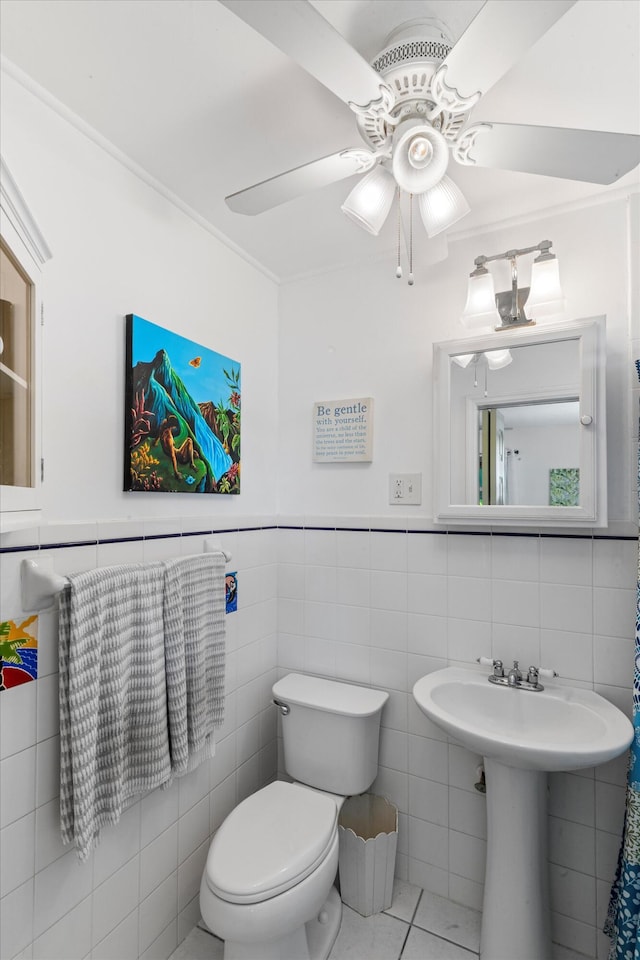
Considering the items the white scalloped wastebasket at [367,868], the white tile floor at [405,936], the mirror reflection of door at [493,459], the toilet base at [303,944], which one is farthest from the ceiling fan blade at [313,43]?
the white tile floor at [405,936]

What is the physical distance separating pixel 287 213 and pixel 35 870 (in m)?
2.00

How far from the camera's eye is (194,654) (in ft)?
4.82

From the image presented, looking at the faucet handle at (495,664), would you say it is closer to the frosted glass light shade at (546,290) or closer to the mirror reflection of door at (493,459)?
the mirror reflection of door at (493,459)

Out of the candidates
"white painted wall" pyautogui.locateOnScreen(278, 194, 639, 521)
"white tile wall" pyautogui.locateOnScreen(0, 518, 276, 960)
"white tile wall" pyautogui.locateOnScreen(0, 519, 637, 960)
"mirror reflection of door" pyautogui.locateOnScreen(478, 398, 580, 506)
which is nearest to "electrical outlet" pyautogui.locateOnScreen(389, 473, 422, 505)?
"white painted wall" pyautogui.locateOnScreen(278, 194, 639, 521)

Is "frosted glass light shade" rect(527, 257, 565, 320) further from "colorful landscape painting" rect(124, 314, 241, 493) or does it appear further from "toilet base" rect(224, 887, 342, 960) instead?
"toilet base" rect(224, 887, 342, 960)

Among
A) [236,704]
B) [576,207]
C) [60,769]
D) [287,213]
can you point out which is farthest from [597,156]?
[236,704]

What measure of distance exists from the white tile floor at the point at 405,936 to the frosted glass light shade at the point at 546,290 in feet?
6.72

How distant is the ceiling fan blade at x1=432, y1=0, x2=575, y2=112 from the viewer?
704 mm

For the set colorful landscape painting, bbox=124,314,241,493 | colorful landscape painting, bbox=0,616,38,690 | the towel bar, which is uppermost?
colorful landscape painting, bbox=124,314,241,493

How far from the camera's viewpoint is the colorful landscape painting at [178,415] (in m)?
1.39

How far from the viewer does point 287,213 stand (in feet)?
5.42

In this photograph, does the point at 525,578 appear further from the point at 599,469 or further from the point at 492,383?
the point at 492,383

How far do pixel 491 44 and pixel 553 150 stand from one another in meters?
0.32

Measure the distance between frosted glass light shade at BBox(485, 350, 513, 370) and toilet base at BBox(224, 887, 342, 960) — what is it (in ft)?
5.79
